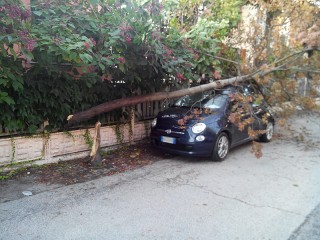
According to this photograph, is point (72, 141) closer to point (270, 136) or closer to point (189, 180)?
point (189, 180)

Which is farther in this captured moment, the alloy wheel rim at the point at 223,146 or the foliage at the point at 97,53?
the alloy wheel rim at the point at 223,146

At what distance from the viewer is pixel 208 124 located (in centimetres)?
643

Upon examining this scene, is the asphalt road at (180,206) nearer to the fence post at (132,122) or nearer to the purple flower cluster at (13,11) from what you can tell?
the fence post at (132,122)

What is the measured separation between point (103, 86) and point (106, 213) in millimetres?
3529

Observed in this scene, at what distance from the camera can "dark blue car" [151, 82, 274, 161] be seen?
6.35 meters

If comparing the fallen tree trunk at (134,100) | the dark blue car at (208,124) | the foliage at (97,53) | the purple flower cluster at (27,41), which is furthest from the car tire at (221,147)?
the purple flower cluster at (27,41)

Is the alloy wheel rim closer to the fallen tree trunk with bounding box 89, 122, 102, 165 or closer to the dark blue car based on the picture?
the dark blue car

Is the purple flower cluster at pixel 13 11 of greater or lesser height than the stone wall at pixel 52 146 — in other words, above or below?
above

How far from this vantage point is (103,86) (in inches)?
268

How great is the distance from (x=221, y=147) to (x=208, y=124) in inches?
27.6

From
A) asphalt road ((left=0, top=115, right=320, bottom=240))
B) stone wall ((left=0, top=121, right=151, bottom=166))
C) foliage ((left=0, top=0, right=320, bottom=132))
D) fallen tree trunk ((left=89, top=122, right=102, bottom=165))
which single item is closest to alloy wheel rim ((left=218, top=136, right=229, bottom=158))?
asphalt road ((left=0, top=115, right=320, bottom=240))

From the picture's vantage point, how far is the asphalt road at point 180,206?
3.60 m

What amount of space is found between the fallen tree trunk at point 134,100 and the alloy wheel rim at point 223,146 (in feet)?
4.39

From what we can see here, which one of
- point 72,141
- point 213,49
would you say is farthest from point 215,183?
point 213,49
